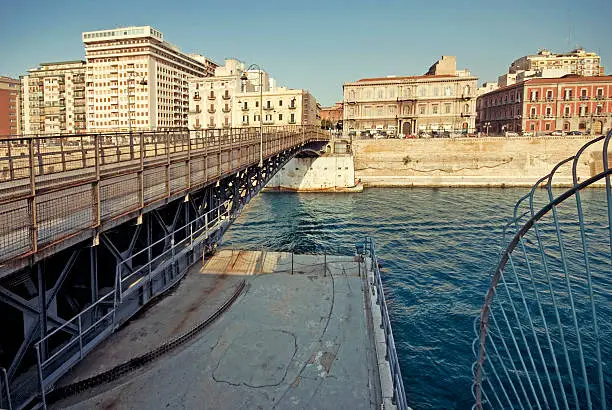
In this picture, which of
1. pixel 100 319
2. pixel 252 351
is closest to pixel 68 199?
pixel 100 319

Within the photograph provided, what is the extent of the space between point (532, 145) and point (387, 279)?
51551 millimetres

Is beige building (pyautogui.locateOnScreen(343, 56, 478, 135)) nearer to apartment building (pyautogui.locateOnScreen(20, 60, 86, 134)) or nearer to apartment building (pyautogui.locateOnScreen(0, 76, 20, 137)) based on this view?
apartment building (pyautogui.locateOnScreen(20, 60, 86, 134))

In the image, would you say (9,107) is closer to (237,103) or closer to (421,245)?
(237,103)

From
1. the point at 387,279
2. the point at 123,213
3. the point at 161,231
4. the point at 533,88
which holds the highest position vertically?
the point at 533,88

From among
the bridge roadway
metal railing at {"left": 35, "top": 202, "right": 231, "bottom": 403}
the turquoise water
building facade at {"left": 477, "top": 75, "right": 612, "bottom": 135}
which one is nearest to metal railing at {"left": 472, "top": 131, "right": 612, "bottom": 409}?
the turquoise water

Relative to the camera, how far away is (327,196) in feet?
174

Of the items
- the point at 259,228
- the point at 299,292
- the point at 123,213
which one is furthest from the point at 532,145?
the point at 123,213

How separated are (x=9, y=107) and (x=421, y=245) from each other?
6117 inches

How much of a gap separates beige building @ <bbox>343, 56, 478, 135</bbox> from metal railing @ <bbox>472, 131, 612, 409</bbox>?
179 ft

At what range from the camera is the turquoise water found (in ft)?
47.3

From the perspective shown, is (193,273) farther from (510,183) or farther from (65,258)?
(510,183)

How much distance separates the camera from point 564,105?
8288cm

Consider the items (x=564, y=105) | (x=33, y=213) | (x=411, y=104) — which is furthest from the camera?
(x=411, y=104)

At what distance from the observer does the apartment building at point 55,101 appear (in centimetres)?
13200
